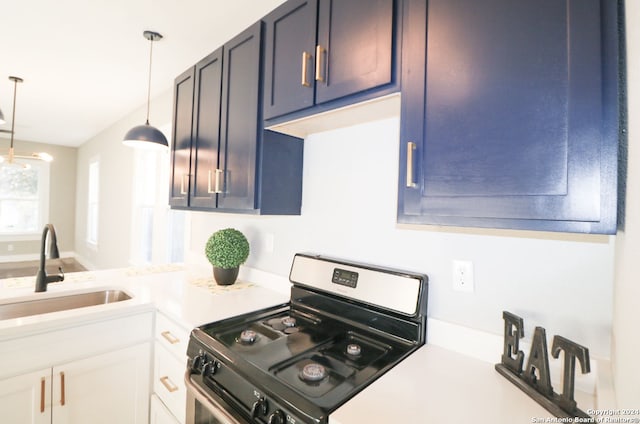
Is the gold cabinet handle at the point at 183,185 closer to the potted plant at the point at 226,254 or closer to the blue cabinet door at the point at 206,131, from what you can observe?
the blue cabinet door at the point at 206,131

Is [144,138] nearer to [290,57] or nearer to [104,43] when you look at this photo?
[104,43]

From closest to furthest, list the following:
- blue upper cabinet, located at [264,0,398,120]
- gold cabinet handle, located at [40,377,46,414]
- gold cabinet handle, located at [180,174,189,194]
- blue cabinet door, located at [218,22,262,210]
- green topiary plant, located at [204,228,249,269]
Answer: blue upper cabinet, located at [264,0,398,120]
gold cabinet handle, located at [40,377,46,414]
blue cabinet door, located at [218,22,262,210]
green topiary plant, located at [204,228,249,269]
gold cabinet handle, located at [180,174,189,194]

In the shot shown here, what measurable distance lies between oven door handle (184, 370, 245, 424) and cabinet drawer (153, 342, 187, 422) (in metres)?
0.23

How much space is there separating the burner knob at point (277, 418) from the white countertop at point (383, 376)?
0.14 meters

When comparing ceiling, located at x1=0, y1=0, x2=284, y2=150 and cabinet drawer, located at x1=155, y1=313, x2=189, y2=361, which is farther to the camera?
ceiling, located at x1=0, y1=0, x2=284, y2=150

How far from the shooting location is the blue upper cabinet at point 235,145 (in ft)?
4.91

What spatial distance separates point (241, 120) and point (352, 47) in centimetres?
73

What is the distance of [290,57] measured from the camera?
1.32 m

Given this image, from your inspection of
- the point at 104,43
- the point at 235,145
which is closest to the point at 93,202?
the point at 104,43

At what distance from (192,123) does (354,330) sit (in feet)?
5.32

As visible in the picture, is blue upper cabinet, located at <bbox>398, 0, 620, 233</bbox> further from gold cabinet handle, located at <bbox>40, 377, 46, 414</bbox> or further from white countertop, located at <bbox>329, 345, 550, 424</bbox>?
gold cabinet handle, located at <bbox>40, 377, 46, 414</bbox>

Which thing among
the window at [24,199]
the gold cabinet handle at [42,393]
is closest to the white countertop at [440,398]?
the gold cabinet handle at [42,393]

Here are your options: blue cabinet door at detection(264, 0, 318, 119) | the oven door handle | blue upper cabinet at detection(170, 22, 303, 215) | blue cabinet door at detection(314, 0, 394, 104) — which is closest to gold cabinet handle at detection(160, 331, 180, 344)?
the oven door handle

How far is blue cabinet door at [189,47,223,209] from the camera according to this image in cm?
175
